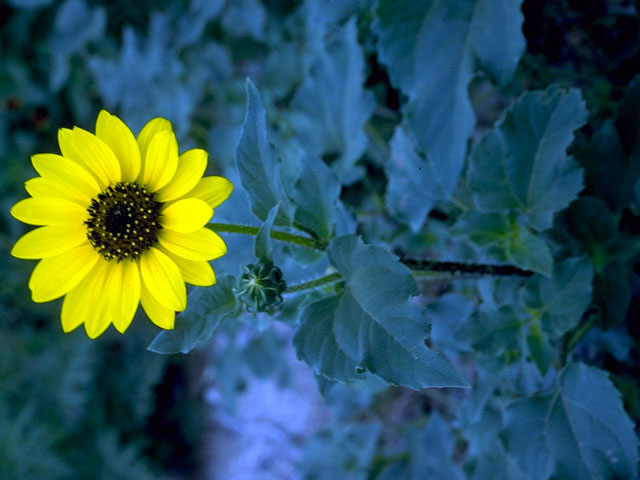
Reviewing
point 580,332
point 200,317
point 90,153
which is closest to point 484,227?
point 580,332

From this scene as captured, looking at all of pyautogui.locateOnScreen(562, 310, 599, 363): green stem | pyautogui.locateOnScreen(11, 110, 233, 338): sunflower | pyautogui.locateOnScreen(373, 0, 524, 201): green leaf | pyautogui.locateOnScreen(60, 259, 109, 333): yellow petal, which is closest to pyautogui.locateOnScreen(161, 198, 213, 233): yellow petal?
pyautogui.locateOnScreen(11, 110, 233, 338): sunflower

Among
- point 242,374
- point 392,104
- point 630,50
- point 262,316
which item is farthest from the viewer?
point 242,374

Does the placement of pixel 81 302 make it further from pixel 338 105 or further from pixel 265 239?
pixel 338 105

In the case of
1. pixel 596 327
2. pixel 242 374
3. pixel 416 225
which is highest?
pixel 416 225

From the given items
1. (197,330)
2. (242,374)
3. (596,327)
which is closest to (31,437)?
(242,374)

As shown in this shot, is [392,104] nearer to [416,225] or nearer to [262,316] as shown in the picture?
[416,225]

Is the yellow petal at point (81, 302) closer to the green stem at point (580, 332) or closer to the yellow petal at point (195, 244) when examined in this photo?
the yellow petal at point (195, 244)

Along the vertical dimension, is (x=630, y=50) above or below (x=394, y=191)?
above
